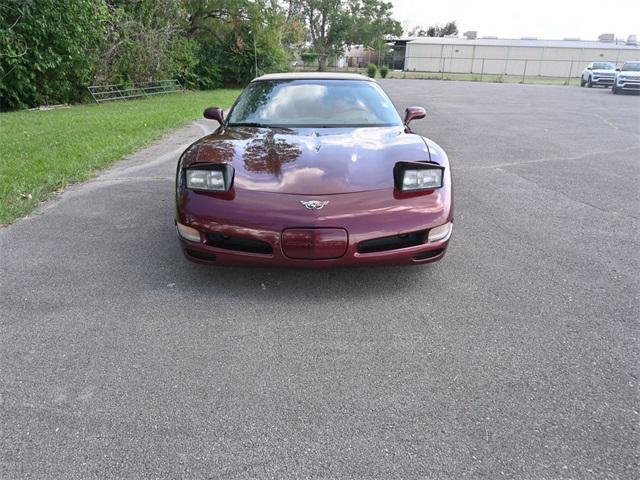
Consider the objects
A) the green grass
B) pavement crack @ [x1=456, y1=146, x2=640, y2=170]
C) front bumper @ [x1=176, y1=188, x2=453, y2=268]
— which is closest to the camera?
front bumper @ [x1=176, y1=188, x2=453, y2=268]

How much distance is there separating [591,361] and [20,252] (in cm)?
403

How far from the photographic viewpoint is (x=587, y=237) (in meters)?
4.27

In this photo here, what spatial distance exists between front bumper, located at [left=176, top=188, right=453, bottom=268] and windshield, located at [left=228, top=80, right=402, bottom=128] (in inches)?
54.3

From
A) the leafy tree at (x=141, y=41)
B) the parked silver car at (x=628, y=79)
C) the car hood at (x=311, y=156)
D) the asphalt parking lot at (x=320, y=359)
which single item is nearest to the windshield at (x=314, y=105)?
the car hood at (x=311, y=156)

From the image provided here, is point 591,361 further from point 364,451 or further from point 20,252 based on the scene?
point 20,252

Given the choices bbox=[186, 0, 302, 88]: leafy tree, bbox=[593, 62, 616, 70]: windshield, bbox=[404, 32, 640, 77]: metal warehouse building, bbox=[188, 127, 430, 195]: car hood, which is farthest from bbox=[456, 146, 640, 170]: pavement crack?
bbox=[404, 32, 640, 77]: metal warehouse building

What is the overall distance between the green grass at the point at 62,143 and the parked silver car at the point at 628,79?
69.4 feet

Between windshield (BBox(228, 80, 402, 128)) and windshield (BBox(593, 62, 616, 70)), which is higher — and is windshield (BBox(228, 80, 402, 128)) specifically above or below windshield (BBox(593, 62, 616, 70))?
above

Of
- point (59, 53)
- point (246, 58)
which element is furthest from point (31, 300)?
point (246, 58)

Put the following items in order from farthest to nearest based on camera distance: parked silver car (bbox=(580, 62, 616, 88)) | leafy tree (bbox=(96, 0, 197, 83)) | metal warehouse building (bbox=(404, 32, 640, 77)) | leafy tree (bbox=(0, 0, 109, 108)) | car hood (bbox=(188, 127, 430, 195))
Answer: metal warehouse building (bbox=(404, 32, 640, 77)) → parked silver car (bbox=(580, 62, 616, 88)) → leafy tree (bbox=(96, 0, 197, 83)) → leafy tree (bbox=(0, 0, 109, 108)) → car hood (bbox=(188, 127, 430, 195))

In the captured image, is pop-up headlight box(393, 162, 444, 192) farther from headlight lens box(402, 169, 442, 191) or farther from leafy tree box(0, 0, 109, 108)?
leafy tree box(0, 0, 109, 108)

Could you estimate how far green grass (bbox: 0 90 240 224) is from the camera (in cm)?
549

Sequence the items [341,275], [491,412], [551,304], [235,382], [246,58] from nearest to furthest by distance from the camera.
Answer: [491,412] → [235,382] → [551,304] → [341,275] → [246,58]

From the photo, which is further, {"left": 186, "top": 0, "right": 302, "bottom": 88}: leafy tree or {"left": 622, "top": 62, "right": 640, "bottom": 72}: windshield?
{"left": 186, "top": 0, "right": 302, "bottom": 88}: leafy tree
